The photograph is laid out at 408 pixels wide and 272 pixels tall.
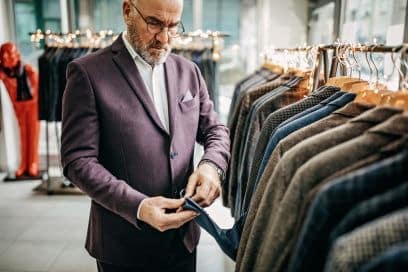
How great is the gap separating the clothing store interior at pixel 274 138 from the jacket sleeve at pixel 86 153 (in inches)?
1.9

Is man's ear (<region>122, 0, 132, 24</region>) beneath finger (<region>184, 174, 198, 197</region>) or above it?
above

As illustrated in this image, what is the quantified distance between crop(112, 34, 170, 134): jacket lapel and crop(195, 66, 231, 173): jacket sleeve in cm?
20

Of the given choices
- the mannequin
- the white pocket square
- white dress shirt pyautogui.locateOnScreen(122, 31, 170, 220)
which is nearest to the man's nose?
white dress shirt pyautogui.locateOnScreen(122, 31, 170, 220)

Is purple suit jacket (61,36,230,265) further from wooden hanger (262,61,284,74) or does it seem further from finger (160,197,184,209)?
wooden hanger (262,61,284,74)

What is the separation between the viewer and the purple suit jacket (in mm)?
1257

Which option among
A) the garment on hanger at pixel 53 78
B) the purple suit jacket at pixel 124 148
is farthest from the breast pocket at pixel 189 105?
the garment on hanger at pixel 53 78

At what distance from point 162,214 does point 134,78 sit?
18.5 inches

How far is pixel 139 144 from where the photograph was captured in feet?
4.42

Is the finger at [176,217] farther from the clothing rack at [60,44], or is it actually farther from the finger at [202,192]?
the clothing rack at [60,44]

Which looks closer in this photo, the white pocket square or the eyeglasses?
the eyeglasses

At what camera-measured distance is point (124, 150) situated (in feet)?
4.40

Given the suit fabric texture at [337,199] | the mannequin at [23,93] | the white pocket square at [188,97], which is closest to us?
the suit fabric texture at [337,199]

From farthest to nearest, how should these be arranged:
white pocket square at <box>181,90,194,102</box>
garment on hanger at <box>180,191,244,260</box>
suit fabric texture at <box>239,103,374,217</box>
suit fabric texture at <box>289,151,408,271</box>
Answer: white pocket square at <box>181,90,194,102</box>, garment on hanger at <box>180,191,244,260</box>, suit fabric texture at <box>239,103,374,217</box>, suit fabric texture at <box>289,151,408,271</box>

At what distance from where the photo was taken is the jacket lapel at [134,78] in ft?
4.39
